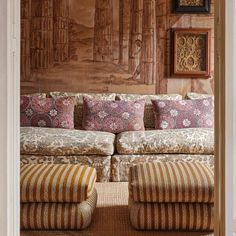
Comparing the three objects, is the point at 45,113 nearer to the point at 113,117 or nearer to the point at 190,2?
the point at 113,117

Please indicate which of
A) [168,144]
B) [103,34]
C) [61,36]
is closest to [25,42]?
[61,36]

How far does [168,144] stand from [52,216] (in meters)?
1.57

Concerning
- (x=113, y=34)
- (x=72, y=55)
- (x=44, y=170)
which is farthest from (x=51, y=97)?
(x=44, y=170)

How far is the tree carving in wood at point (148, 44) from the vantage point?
15.3ft

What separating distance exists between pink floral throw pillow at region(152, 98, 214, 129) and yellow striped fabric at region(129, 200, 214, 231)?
1.82m

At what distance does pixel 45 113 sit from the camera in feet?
13.5

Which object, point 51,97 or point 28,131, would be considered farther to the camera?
point 51,97

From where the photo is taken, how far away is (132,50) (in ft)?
15.3

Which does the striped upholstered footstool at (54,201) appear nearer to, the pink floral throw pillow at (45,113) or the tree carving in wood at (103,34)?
the pink floral throw pillow at (45,113)

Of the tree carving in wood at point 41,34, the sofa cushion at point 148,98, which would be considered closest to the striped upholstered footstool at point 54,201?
the sofa cushion at point 148,98

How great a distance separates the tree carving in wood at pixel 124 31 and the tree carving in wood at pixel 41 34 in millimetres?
852

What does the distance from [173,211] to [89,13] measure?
3010 millimetres
